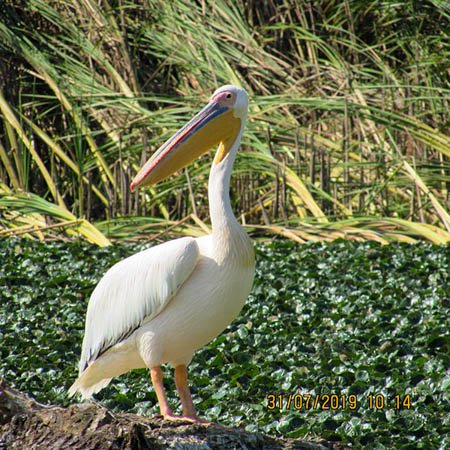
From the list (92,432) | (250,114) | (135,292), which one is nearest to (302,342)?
(135,292)

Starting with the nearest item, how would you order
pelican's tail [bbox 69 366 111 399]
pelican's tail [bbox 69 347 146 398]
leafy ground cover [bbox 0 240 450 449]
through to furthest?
pelican's tail [bbox 69 347 146 398]
pelican's tail [bbox 69 366 111 399]
leafy ground cover [bbox 0 240 450 449]

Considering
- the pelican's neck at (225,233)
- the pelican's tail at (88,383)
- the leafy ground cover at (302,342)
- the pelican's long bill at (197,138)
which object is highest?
the pelican's long bill at (197,138)

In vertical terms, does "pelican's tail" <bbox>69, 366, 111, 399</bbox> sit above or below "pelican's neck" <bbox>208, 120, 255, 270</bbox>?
below

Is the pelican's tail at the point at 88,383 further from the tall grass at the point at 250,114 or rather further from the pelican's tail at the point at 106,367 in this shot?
the tall grass at the point at 250,114

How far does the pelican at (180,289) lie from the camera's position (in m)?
3.25

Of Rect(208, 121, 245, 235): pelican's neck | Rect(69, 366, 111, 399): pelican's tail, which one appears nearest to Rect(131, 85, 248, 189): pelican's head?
Rect(208, 121, 245, 235): pelican's neck

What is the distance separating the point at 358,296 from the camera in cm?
536

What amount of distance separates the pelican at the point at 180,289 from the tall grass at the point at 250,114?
291 centimetres

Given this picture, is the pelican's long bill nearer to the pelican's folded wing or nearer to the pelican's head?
the pelican's head

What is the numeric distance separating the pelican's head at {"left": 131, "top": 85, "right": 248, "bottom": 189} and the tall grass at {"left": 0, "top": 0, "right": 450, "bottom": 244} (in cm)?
291

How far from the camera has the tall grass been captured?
277 inches

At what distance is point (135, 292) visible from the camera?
135 inches

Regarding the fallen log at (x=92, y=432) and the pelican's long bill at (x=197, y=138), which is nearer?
the fallen log at (x=92, y=432)

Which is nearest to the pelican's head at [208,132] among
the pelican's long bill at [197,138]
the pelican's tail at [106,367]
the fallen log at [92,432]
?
the pelican's long bill at [197,138]
